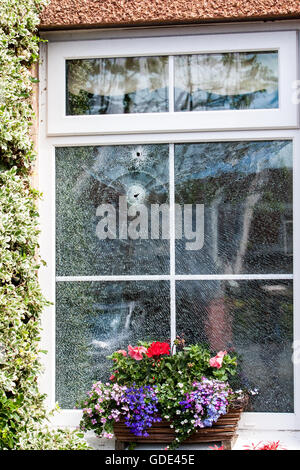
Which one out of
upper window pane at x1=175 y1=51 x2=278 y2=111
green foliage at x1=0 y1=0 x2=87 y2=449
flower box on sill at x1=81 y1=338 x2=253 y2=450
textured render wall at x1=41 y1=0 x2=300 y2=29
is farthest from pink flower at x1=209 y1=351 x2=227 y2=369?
textured render wall at x1=41 y1=0 x2=300 y2=29

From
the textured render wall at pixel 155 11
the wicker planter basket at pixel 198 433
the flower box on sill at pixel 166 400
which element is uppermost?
the textured render wall at pixel 155 11

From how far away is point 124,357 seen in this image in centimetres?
301

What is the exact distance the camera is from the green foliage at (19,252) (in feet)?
9.17

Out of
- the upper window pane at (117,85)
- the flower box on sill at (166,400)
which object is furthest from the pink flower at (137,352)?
the upper window pane at (117,85)

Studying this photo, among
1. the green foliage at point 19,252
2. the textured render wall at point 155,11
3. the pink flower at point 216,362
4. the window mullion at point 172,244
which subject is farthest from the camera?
the window mullion at point 172,244

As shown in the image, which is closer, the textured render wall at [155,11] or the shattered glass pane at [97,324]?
the textured render wall at [155,11]

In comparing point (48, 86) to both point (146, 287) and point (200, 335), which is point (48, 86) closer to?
point (146, 287)

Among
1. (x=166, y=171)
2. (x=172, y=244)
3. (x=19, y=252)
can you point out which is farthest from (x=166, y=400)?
(x=166, y=171)

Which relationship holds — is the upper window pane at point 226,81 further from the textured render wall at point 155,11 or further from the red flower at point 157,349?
the red flower at point 157,349

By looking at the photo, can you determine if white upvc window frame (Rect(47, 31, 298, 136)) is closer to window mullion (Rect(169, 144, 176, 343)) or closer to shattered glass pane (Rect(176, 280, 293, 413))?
window mullion (Rect(169, 144, 176, 343))

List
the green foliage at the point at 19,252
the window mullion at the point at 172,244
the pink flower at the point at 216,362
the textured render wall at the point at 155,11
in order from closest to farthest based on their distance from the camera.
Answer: the green foliage at the point at 19,252 < the pink flower at the point at 216,362 < the textured render wall at the point at 155,11 < the window mullion at the point at 172,244

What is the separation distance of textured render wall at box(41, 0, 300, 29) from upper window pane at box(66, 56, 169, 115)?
0.21 meters

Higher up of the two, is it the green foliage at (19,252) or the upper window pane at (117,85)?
the upper window pane at (117,85)

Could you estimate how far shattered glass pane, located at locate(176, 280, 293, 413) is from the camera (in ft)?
10.1
